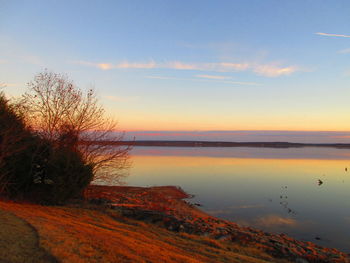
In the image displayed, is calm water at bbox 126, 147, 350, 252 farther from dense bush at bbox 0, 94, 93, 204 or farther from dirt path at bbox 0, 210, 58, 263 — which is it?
dirt path at bbox 0, 210, 58, 263

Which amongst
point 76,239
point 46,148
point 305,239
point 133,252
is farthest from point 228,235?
point 46,148

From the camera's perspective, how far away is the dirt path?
→ 21.1 ft

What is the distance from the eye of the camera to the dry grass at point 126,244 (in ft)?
24.2

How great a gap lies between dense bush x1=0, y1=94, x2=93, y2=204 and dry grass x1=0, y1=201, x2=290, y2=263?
227cm

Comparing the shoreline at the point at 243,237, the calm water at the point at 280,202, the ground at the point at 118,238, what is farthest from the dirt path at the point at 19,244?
the calm water at the point at 280,202

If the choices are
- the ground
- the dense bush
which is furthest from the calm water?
the dense bush

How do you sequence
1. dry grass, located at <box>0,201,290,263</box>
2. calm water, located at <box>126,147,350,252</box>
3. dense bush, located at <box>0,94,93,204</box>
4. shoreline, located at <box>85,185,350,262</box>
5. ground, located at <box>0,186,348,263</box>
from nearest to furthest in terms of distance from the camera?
ground, located at <box>0,186,348,263</box> < dry grass, located at <box>0,201,290,263</box> < shoreline, located at <box>85,185,350,262</box> < dense bush, located at <box>0,94,93,204</box> < calm water, located at <box>126,147,350,252</box>

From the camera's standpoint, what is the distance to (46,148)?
17281mm

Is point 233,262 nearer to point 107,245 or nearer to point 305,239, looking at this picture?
point 107,245

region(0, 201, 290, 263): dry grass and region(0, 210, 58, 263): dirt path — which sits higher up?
region(0, 210, 58, 263): dirt path

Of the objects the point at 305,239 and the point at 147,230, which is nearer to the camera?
the point at 147,230

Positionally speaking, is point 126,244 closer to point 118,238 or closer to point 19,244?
point 118,238

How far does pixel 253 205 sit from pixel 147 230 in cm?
1254

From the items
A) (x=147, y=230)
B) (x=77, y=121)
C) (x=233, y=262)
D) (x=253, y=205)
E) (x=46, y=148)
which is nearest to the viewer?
(x=233, y=262)
